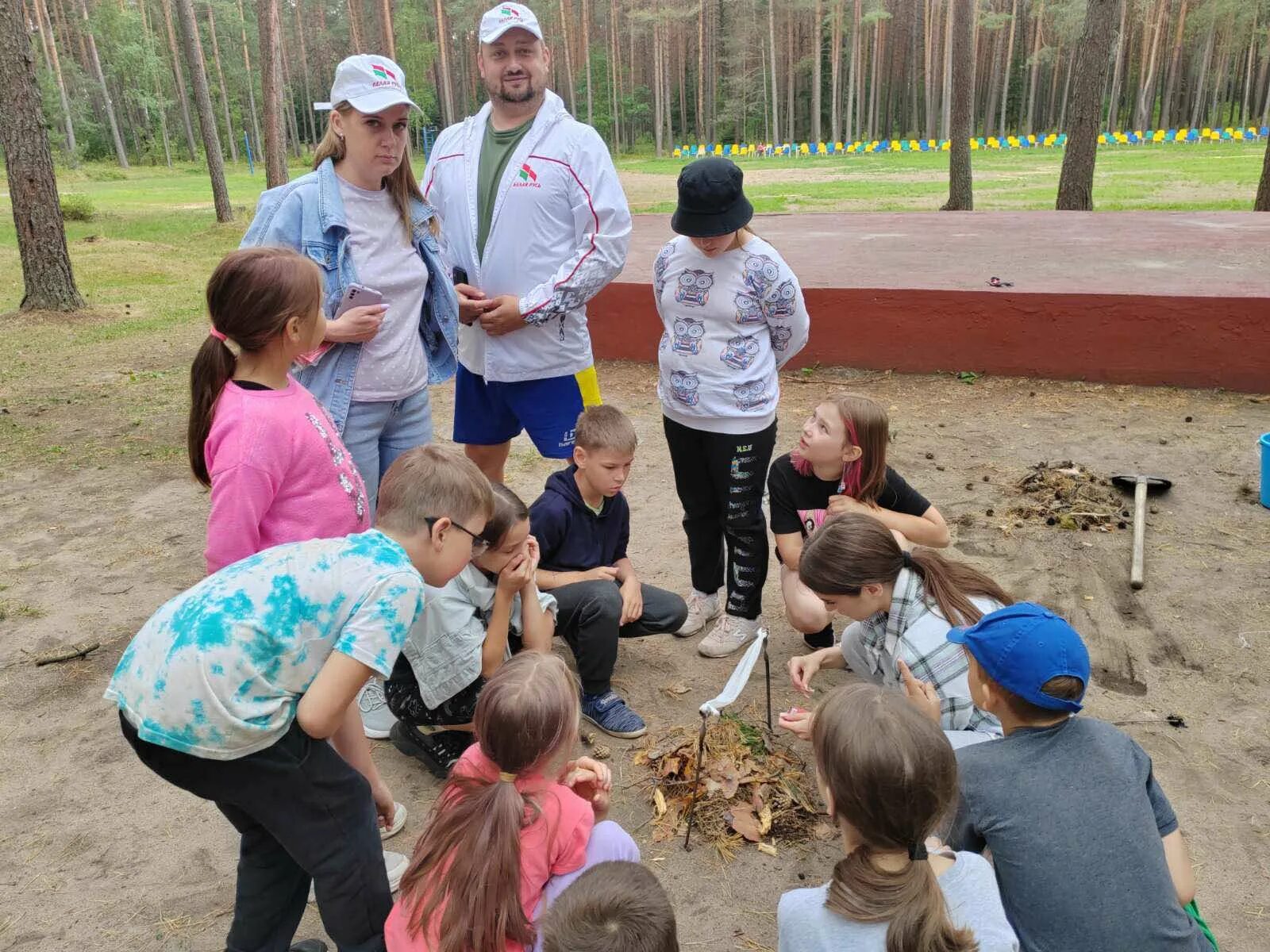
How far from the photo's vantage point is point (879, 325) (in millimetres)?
6859

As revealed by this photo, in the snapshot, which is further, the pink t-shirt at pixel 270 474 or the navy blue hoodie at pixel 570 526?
the navy blue hoodie at pixel 570 526

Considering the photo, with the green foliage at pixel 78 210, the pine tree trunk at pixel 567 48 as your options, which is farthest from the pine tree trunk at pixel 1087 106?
the pine tree trunk at pixel 567 48

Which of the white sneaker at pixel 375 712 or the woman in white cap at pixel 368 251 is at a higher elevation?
the woman in white cap at pixel 368 251

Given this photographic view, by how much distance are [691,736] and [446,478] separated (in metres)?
1.34

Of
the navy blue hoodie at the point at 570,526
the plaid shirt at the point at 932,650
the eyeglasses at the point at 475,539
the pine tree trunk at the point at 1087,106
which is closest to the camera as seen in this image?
the eyeglasses at the point at 475,539

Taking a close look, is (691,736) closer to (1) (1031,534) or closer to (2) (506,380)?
(2) (506,380)

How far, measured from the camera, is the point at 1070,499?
444 centimetres

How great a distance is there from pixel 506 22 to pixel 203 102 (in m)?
18.2

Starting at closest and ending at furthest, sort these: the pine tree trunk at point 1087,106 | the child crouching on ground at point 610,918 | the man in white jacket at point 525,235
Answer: the child crouching on ground at point 610,918
the man in white jacket at point 525,235
the pine tree trunk at point 1087,106

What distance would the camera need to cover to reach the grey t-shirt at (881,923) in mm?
1453

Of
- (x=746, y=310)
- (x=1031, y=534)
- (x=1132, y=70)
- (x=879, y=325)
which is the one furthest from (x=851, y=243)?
(x=1132, y=70)

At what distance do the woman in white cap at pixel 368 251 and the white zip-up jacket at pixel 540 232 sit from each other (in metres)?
0.33

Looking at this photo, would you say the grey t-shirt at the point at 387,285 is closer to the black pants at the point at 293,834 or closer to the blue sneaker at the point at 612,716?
the blue sneaker at the point at 612,716

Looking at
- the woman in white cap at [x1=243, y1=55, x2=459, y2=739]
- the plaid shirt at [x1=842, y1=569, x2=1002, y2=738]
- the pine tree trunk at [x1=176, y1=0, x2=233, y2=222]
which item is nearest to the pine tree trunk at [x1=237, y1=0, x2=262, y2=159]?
the pine tree trunk at [x1=176, y1=0, x2=233, y2=222]
